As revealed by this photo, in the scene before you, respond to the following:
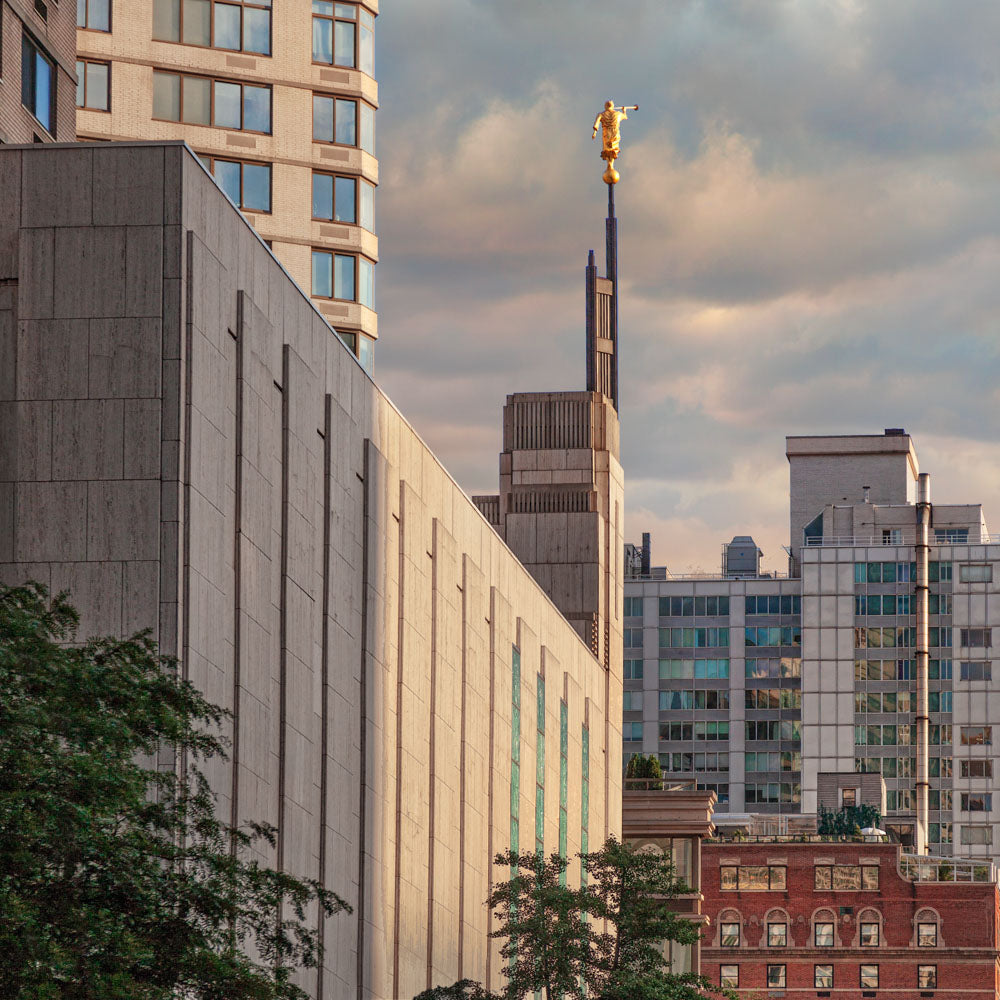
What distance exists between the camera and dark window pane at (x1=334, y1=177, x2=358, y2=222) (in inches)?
3509

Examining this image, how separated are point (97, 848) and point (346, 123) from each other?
2601 inches

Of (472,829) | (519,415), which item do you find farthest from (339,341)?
(519,415)

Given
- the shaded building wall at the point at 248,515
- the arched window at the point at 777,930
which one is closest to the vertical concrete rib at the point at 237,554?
the shaded building wall at the point at 248,515

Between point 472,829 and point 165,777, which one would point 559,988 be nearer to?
point 472,829

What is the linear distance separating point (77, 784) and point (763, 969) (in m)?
139

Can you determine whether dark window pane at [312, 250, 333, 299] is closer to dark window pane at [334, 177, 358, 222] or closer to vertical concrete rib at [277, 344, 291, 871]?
dark window pane at [334, 177, 358, 222]

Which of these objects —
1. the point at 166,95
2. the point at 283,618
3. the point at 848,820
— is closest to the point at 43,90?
the point at 283,618

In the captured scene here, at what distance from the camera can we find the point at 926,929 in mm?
158125

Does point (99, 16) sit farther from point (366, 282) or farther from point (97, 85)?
point (366, 282)

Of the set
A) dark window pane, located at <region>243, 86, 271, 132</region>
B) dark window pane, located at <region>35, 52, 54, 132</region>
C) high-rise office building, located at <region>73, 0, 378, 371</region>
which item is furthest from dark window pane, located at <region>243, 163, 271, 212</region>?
dark window pane, located at <region>35, 52, 54, 132</region>

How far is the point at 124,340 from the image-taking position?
147 ft

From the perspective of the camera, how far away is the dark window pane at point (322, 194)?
88688 millimetres

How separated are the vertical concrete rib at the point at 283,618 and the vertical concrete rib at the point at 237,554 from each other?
339 cm

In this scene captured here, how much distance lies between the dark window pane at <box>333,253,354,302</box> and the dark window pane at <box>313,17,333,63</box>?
7759mm
